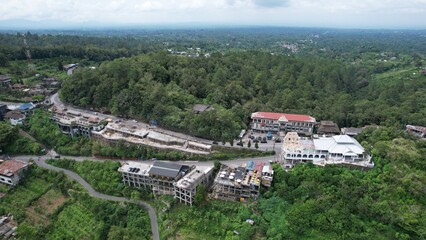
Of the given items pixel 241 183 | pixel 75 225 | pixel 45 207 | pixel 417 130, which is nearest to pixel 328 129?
pixel 417 130

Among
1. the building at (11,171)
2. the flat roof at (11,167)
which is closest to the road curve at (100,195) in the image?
the flat roof at (11,167)

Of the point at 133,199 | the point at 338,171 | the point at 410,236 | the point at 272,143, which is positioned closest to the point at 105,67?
the point at 133,199

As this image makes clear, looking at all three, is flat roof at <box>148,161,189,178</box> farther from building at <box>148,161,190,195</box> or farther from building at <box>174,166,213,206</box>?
building at <box>174,166,213,206</box>

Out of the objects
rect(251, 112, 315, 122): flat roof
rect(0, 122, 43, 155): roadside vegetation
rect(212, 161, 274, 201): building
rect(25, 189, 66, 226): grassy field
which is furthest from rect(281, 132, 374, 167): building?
rect(0, 122, 43, 155): roadside vegetation

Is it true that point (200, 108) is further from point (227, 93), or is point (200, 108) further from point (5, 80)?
point (5, 80)

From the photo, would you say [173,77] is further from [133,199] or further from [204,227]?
[204,227]

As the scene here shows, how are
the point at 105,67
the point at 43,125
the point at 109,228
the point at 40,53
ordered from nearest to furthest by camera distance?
the point at 109,228, the point at 43,125, the point at 105,67, the point at 40,53
